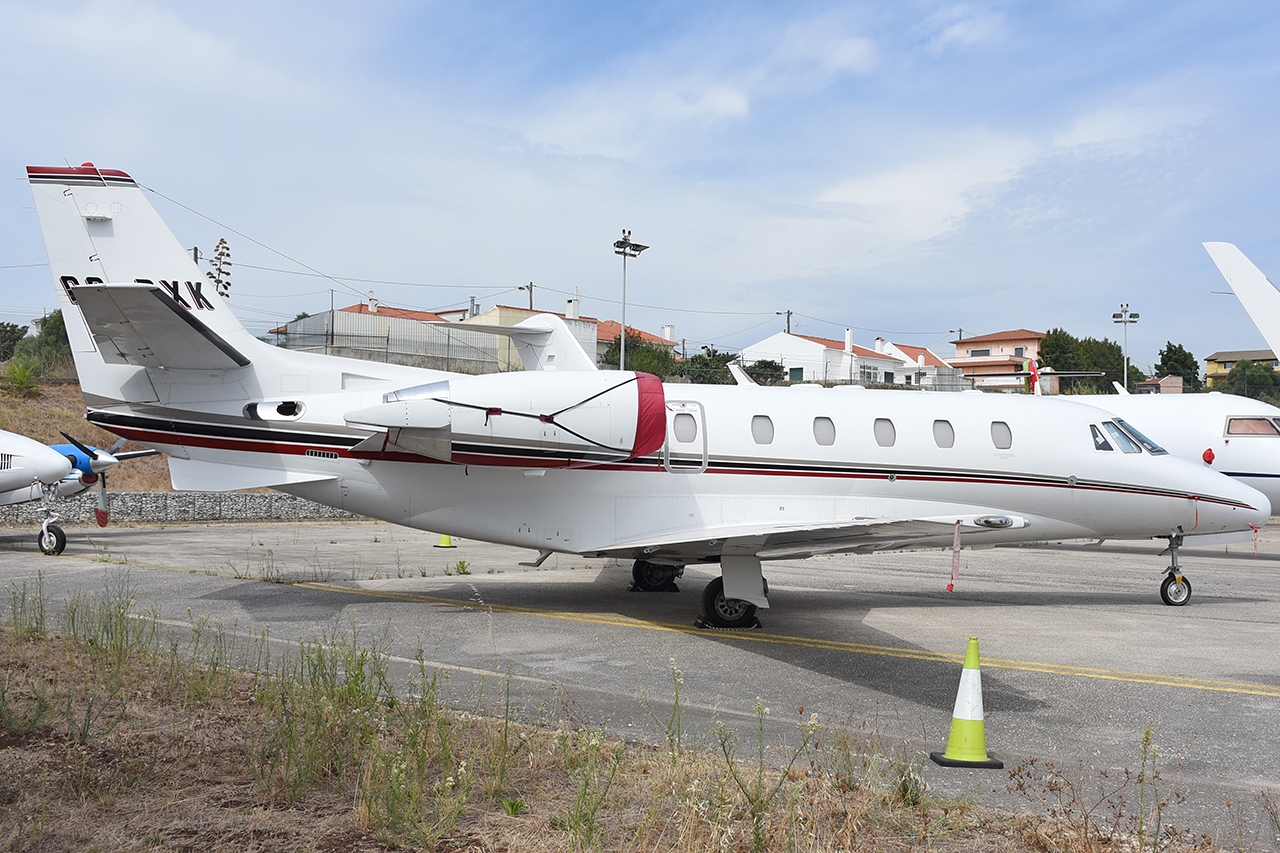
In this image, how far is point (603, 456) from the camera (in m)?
10.4

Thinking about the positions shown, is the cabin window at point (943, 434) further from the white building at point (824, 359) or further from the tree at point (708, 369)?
the white building at point (824, 359)

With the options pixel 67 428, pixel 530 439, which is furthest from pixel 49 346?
pixel 530 439

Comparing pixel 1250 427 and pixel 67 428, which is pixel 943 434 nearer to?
pixel 1250 427

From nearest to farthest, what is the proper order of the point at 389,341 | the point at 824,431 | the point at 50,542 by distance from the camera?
the point at 824,431
the point at 50,542
the point at 389,341

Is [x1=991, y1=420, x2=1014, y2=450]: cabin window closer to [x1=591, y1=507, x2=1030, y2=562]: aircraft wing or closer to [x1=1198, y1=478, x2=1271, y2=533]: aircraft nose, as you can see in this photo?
[x1=591, y1=507, x2=1030, y2=562]: aircraft wing

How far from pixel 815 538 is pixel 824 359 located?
71.4 meters

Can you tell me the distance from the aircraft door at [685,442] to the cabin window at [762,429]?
25.2 inches

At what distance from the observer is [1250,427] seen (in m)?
19.1

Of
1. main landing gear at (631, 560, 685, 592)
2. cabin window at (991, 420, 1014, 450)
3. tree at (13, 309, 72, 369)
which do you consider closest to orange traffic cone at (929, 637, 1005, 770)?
cabin window at (991, 420, 1014, 450)

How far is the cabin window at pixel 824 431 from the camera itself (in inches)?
449

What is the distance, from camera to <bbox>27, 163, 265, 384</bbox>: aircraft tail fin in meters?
10.1

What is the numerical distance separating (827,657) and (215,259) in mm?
44800

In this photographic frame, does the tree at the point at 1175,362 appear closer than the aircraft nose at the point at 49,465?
No

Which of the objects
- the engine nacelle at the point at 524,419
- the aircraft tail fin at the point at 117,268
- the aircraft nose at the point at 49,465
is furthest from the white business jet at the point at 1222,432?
the aircraft nose at the point at 49,465
